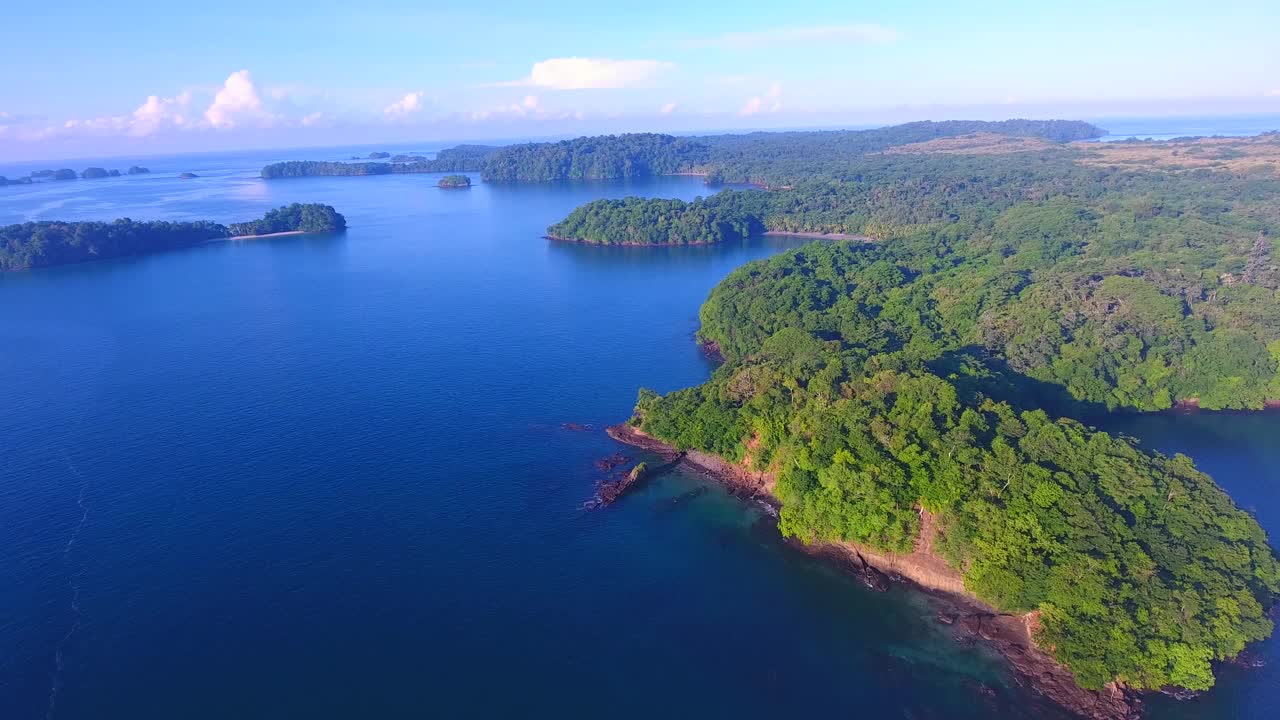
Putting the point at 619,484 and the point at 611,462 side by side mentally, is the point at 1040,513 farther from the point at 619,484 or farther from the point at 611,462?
the point at 611,462

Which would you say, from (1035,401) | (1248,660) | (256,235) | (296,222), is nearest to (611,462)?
(1035,401)

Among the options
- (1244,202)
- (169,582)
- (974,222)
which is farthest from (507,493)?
(1244,202)

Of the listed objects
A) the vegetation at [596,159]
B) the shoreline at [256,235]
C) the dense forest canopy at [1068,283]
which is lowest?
the dense forest canopy at [1068,283]

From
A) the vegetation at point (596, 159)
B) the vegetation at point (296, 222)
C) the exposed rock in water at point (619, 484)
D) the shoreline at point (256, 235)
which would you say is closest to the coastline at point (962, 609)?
the exposed rock in water at point (619, 484)

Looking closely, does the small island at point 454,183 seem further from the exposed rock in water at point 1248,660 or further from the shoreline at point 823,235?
the exposed rock in water at point 1248,660

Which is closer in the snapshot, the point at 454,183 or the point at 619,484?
the point at 619,484
